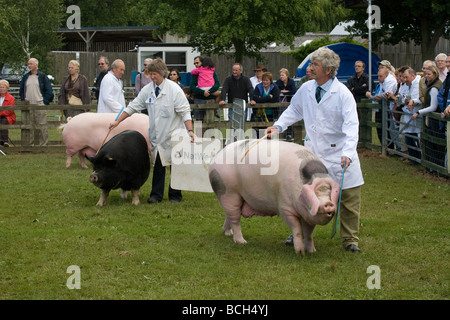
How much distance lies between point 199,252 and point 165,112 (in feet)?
9.90

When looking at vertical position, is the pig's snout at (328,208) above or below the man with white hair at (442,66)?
below

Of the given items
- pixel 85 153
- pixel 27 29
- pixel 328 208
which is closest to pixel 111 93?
pixel 85 153

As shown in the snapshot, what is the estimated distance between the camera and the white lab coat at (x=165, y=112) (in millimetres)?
9680

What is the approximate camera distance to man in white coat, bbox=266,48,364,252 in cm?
703

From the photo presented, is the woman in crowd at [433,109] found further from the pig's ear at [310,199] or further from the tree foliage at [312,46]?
the tree foliage at [312,46]

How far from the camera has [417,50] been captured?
4294 centimetres

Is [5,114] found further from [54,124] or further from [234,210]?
[234,210]

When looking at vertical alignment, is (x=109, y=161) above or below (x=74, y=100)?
below

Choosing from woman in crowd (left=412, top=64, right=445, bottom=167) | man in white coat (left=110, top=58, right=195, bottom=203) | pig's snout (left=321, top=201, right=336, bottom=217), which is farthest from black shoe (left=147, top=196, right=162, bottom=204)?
woman in crowd (left=412, top=64, right=445, bottom=167)

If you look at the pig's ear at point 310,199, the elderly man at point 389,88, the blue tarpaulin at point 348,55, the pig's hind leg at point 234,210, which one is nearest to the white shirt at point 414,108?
the elderly man at point 389,88

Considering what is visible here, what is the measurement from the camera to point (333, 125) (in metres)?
7.08

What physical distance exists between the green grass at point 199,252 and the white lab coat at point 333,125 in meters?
0.80

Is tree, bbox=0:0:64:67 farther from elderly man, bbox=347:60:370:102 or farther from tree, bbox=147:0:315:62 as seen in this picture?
elderly man, bbox=347:60:370:102

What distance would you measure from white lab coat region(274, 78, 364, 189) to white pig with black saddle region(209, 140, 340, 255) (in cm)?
24
